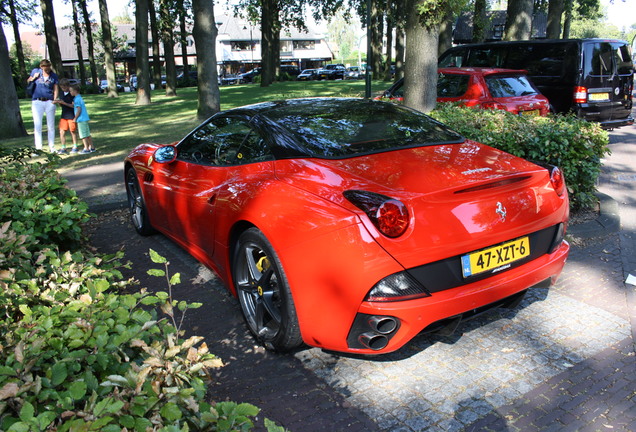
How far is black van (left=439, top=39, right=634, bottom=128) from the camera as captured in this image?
10.6 metres

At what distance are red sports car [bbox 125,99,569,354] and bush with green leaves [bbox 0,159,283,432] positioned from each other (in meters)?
1.00

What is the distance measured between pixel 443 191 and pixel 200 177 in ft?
6.80

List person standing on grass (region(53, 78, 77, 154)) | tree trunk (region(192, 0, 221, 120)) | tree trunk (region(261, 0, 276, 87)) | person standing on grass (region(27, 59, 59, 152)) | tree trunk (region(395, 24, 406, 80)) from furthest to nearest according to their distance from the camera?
tree trunk (region(261, 0, 276, 87))
tree trunk (region(395, 24, 406, 80))
tree trunk (region(192, 0, 221, 120))
person standing on grass (region(53, 78, 77, 154))
person standing on grass (region(27, 59, 59, 152))

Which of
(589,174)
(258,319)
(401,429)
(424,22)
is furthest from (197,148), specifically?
(424,22)

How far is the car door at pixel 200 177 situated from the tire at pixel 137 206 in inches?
27.2

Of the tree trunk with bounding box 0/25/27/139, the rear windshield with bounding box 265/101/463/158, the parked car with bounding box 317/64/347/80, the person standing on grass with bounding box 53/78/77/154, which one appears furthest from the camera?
the parked car with bounding box 317/64/347/80

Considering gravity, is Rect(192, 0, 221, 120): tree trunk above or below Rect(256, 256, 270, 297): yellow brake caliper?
above

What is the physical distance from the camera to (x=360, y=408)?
109 inches

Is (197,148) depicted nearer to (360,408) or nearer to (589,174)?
(360,408)

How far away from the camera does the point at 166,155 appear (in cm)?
467

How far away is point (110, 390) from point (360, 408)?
1.58 metres

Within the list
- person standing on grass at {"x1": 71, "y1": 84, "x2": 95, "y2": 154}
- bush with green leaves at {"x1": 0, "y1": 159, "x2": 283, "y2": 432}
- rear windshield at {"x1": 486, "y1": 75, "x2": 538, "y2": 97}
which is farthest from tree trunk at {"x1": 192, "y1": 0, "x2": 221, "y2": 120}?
bush with green leaves at {"x1": 0, "y1": 159, "x2": 283, "y2": 432}

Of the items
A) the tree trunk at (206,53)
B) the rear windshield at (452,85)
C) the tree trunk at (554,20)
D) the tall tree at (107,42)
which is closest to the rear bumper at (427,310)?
the rear windshield at (452,85)

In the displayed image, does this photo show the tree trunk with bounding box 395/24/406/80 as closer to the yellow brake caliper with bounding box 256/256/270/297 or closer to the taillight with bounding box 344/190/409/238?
the yellow brake caliper with bounding box 256/256/270/297
